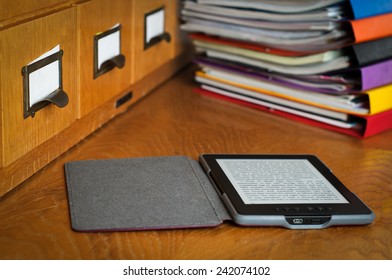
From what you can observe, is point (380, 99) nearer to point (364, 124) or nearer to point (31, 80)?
point (364, 124)

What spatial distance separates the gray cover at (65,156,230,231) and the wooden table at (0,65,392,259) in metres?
0.01

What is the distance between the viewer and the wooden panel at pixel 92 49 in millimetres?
1078

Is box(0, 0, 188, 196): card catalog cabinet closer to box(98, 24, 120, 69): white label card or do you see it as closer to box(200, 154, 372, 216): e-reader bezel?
box(98, 24, 120, 69): white label card

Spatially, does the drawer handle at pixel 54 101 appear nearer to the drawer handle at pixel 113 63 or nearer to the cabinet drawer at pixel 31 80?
the cabinet drawer at pixel 31 80

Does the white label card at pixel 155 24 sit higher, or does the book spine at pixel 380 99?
the white label card at pixel 155 24

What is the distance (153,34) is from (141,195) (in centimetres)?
50

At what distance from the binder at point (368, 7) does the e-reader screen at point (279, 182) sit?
11.4 inches

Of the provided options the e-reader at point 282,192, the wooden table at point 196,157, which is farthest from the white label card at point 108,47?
the e-reader at point 282,192

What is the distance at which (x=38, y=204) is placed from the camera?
0.93m

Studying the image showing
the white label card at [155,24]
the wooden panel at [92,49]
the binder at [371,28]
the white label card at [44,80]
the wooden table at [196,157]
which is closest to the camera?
the wooden table at [196,157]

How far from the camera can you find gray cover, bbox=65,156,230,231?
34.8 inches

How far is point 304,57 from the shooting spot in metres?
1.28

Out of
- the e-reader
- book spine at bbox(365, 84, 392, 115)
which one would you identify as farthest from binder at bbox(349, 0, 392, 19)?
the e-reader
